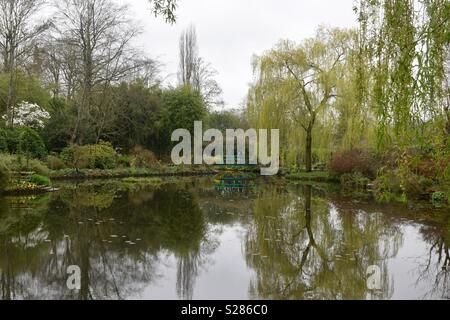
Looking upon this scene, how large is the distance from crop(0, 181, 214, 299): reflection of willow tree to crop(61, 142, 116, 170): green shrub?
10.5 meters

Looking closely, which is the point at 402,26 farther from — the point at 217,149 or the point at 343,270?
the point at 217,149

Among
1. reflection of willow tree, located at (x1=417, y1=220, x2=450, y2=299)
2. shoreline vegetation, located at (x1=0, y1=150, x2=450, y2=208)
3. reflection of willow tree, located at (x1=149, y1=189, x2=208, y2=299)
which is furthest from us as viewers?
shoreline vegetation, located at (x1=0, y1=150, x2=450, y2=208)

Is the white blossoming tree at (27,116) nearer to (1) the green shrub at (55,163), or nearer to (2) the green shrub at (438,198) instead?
(1) the green shrub at (55,163)

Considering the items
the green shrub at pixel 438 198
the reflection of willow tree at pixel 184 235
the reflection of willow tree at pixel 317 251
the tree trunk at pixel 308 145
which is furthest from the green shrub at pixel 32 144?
the green shrub at pixel 438 198

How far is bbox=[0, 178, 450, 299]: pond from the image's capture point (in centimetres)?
458


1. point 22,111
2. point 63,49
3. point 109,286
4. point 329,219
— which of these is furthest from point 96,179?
point 109,286

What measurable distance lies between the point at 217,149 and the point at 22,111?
1407cm

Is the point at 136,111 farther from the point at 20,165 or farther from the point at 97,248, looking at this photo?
the point at 97,248

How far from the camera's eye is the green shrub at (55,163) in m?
20.2

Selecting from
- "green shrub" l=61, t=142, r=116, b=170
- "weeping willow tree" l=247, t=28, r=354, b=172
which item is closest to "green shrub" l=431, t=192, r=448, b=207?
"weeping willow tree" l=247, t=28, r=354, b=172

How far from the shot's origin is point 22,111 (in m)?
20.6

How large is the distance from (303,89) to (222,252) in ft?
49.1

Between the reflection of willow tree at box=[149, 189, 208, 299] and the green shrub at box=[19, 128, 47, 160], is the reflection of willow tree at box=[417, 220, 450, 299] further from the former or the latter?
the green shrub at box=[19, 128, 47, 160]

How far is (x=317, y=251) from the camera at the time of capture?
630 cm
